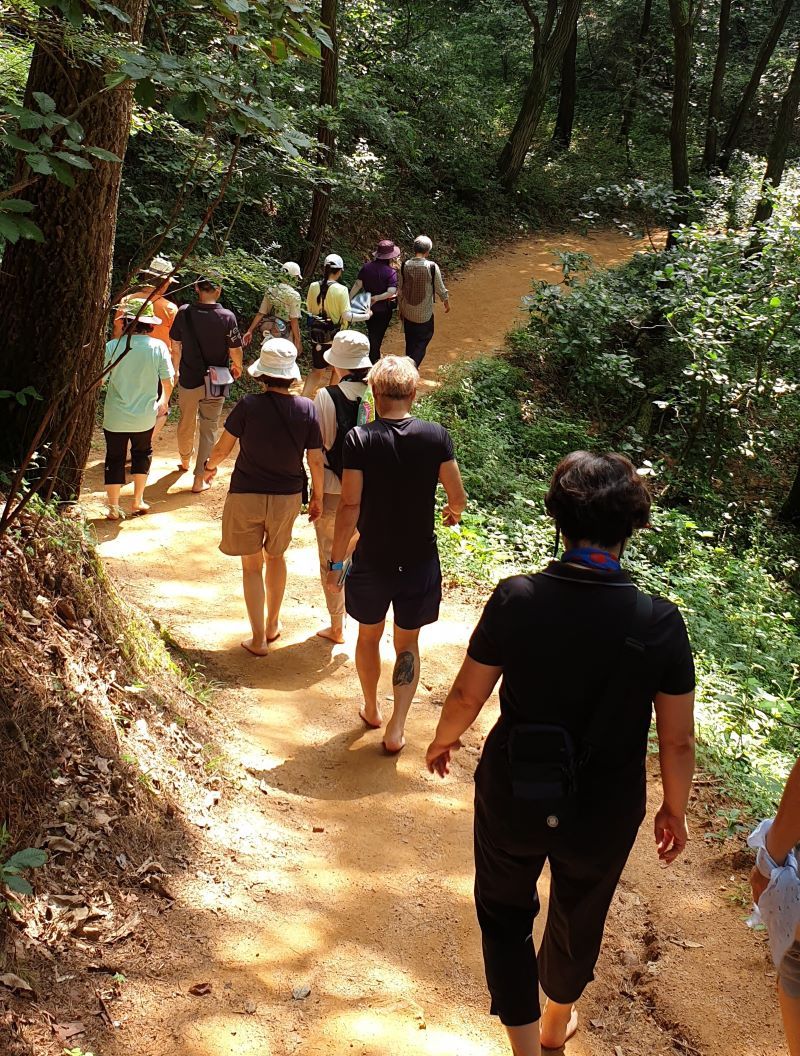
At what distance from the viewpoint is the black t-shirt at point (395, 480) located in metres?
4.52

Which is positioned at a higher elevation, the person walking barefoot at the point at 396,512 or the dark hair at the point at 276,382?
the dark hair at the point at 276,382

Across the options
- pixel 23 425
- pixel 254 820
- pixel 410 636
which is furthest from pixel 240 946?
pixel 23 425

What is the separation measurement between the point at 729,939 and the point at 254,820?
7.50 feet

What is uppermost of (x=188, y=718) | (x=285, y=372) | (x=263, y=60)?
(x=263, y=60)

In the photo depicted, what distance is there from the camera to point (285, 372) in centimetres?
546

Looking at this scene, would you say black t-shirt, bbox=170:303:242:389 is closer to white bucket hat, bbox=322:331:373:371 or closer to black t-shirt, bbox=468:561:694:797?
white bucket hat, bbox=322:331:373:371

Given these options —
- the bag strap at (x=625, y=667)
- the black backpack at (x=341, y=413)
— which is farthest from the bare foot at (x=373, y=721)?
the bag strap at (x=625, y=667)

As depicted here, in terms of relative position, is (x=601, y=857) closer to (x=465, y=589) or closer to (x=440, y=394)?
(x=465, y=589)

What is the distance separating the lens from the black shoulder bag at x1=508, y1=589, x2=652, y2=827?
8.56ft

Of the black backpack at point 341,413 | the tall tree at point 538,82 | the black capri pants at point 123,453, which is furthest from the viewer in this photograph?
the tall tree at point 538,82

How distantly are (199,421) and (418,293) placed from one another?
3.94 metres

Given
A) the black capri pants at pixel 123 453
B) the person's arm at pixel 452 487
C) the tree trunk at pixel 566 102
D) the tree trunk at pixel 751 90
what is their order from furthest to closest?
the tree trunk at pixel 566 102 → the tree trunk at pixel 751 90 → the black capri pants at pixel 123 453 → the person's arm at pixel 452 487

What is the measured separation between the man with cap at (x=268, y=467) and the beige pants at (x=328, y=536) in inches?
8.1

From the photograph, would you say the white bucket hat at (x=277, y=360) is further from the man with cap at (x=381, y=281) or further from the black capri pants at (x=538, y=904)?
the man with cap at (x=381, y=281)
